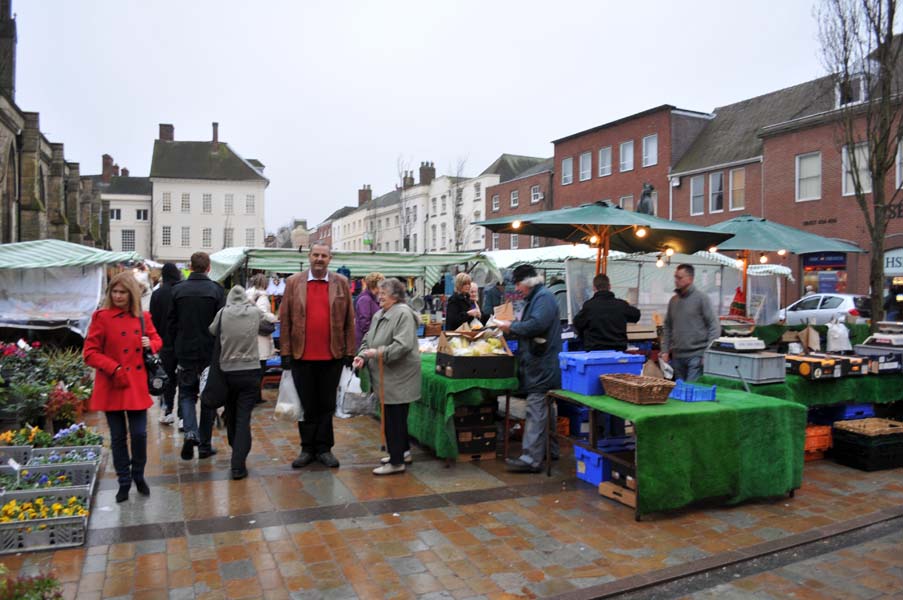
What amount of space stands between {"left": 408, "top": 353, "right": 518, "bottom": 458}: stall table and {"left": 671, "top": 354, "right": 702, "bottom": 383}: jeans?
206cm

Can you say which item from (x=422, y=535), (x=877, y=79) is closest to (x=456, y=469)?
(x=422, y=535)

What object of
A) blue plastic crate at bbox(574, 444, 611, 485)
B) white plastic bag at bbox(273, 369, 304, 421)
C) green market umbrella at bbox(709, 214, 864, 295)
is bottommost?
blue plastic crate at bbox(574, 444, 611, 485)

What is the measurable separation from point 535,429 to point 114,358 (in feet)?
12.0

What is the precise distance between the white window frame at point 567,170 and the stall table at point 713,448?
1262 inches

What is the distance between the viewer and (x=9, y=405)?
6.52 m

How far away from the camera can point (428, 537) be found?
4.54m

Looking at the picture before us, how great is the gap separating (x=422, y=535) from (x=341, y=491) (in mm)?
1158

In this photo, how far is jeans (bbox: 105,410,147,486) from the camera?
500 centimetres

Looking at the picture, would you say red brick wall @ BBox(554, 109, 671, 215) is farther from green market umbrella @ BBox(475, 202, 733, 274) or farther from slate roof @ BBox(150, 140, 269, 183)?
slate roof @ BBox(150, 140, 269, 183)

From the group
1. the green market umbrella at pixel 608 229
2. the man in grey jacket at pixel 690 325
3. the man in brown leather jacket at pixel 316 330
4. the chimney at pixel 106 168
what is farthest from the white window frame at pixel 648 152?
the chimney at pixel 106 168

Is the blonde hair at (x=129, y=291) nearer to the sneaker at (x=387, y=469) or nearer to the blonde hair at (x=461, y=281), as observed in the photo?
the sneaker at (x=387, y=469)

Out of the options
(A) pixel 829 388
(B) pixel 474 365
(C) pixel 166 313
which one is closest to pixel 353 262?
(C) pixel 166 313

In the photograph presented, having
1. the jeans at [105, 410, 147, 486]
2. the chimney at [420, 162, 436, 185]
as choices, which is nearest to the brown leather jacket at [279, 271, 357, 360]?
the jeans at [105, 410, 147, 486]

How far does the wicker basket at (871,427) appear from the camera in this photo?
21.0 feet
